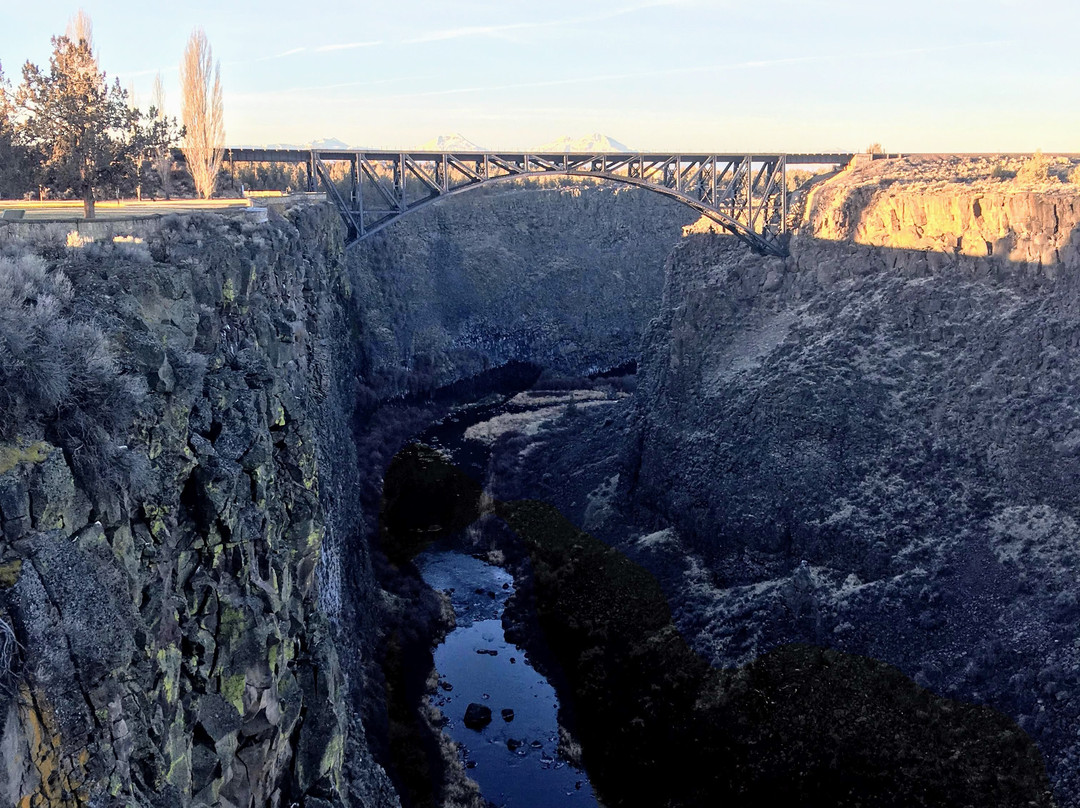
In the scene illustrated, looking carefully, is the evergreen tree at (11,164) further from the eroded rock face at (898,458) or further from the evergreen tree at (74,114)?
the eroded rock face at (898,458)

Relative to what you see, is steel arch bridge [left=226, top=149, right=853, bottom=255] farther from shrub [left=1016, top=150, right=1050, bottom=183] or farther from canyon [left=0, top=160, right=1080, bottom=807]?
shrub [left=1016, top=150, right=1050, bottom=183]

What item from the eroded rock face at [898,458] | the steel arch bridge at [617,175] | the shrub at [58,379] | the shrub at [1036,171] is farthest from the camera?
the steel arch bridge at [617,175]

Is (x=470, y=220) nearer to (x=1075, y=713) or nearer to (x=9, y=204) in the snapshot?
(x=9, y=204)

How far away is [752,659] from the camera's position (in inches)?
1212

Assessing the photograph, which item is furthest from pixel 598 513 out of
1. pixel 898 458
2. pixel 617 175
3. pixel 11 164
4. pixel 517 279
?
pixel 517 279

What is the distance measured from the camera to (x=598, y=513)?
144ft

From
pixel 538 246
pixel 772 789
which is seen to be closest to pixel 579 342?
pixel 538 246

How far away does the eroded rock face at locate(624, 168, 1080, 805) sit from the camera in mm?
27938

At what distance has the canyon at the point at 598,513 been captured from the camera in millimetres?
10125

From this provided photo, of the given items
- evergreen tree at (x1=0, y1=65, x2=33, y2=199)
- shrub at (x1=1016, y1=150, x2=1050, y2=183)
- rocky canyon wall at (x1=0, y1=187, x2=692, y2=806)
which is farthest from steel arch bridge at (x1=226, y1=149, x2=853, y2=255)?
rocky canyon wall at (x1=0, y1=187, x2=692, y2=806)

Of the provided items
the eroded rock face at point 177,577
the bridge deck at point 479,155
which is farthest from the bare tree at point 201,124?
the eroded rock face at point 177,577

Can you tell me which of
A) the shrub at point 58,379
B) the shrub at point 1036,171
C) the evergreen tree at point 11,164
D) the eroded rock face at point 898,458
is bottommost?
the eroded rock face at point 898,458

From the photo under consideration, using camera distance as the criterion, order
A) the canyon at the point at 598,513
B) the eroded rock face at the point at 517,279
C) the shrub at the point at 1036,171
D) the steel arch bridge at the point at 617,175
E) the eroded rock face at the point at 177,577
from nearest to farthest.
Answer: the eroded rock face at the point at 177,577, the canyon at the point at 598,513, the shrub at the point at 1036,171, the steel arch bridge at the point at 617,175, the eroded rock face at the point at 517,279

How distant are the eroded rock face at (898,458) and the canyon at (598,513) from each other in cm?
13
